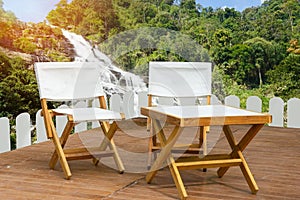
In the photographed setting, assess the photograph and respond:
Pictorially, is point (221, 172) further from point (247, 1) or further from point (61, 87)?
point (247, 1)

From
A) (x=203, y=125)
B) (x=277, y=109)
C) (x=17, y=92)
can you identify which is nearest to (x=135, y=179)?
(x=203, y=125)

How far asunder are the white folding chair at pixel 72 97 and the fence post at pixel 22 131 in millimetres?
Result: 931

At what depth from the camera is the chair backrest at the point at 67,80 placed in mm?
3406

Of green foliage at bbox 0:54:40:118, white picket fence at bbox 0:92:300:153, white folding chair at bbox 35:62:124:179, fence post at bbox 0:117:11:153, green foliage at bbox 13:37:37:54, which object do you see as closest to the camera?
white folding chair at bbox 35:62:124:179

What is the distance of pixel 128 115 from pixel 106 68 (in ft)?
4.26

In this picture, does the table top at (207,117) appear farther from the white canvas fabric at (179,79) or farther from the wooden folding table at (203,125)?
the white canvas fabric at (179,79)

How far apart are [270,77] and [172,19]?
189 cm

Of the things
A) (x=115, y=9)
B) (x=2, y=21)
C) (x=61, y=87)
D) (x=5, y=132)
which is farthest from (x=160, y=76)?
(x=115, y=9)

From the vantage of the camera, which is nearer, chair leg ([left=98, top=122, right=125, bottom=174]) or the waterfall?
chair leg ([left=98, top=122, right=125, bottom=174])

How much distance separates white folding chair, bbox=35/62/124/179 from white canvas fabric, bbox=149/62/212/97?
18.1 inches

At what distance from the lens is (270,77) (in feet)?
23.8

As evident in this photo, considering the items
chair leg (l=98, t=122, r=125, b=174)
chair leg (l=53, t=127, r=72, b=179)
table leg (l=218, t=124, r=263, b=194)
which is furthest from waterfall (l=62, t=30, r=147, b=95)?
table leg (l=218, t=124, r=263, b=194)

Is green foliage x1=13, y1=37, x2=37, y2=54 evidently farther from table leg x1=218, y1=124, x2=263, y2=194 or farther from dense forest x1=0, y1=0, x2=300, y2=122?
table leg x1=218, y1=124, x2=263, y2=194

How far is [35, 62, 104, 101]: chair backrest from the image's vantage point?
3.41m
